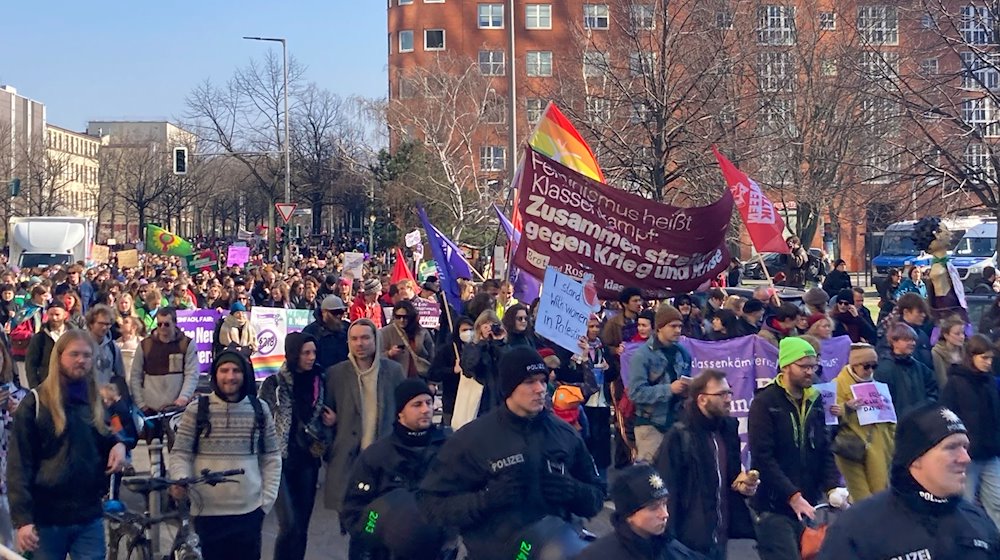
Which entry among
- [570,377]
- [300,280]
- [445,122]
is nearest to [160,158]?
[445,122]

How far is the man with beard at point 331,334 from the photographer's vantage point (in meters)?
9.71

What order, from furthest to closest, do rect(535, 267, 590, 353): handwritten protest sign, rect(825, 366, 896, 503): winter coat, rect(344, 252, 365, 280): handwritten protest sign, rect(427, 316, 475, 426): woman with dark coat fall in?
rect(344, 252, 365, 280): handwritten protest sign, rect(427, 316, 475, 426): woman with dark coat, rect(535, 267, 590, 353): handwritten protest sign, rect(825, 366, 896, 503): winter coat

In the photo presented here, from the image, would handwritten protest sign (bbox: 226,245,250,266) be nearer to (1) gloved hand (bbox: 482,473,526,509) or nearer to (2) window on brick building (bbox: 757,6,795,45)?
(2) window on brick building (bbox: 757,6,795,45)

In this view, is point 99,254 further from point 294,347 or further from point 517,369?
point 517,369

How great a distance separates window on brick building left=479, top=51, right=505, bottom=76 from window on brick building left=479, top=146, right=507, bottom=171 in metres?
4.12

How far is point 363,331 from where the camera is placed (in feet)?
25.4

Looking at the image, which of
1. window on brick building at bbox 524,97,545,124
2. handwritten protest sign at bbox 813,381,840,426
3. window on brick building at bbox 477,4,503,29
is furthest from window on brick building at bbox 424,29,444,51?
handwritten protest sign at bbox 813,381,840,426

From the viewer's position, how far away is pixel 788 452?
21.7ft

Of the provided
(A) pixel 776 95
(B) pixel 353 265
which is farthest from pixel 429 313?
(A) pixel 776 95

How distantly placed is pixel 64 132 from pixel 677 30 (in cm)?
10886

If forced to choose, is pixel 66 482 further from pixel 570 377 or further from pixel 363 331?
pixel 570 377

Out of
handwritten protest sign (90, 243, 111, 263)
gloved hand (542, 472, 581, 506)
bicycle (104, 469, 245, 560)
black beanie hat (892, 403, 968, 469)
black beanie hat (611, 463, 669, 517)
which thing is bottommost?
bicycle (104, 469, 245, 560)

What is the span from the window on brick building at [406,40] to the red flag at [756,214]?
61.2m

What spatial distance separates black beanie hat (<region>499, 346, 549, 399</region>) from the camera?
5.23 meters
